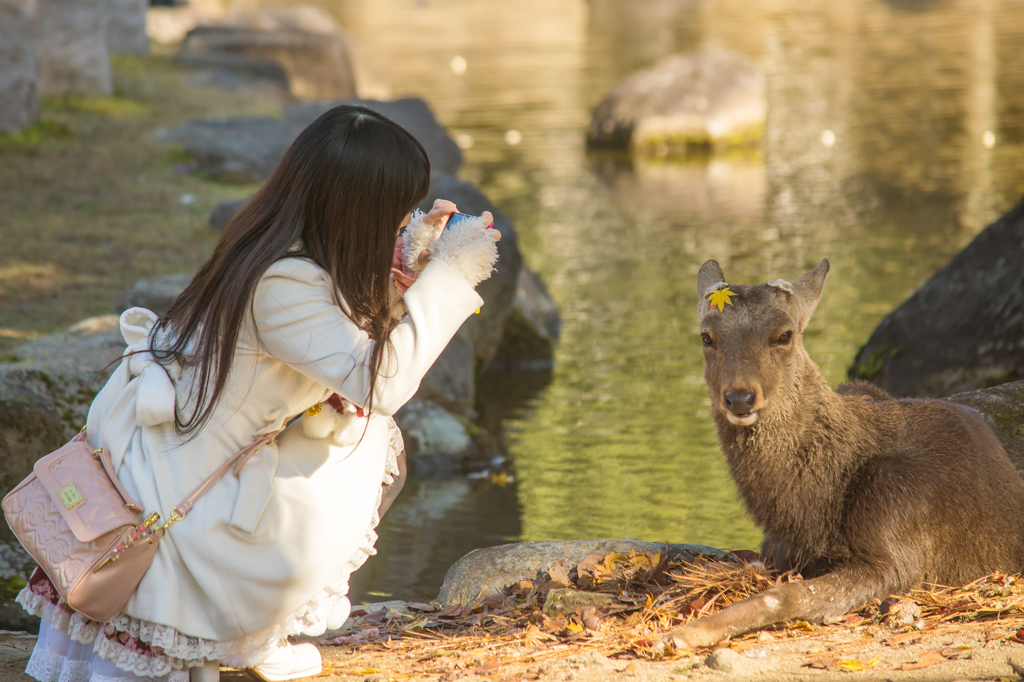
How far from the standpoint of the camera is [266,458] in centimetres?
338

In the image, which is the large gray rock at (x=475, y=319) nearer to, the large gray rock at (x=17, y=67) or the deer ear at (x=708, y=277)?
the deer ear at (x=708, y=277)

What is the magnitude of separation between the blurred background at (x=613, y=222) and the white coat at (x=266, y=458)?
2720 millimetres

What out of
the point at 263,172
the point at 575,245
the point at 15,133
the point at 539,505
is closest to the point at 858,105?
the point at 575,245

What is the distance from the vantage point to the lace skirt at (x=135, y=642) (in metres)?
3.30

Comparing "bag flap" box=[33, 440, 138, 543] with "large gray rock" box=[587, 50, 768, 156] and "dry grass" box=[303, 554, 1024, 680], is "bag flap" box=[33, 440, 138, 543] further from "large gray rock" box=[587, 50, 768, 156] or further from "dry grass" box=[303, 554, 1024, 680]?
"large gray rock" box=[587, 50, 768, 156]

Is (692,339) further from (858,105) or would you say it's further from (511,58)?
(511,58)

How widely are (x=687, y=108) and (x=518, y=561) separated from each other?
14657 mm

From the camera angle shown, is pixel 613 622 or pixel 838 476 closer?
pixel 613 622

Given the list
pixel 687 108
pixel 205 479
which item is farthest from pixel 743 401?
pixel 687 108

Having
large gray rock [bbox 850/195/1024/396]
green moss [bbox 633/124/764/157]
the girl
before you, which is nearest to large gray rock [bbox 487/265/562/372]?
large gray rock [bbox 850/195/1024/396]

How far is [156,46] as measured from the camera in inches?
982

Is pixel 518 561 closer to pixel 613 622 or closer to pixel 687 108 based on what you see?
pixel 613 622

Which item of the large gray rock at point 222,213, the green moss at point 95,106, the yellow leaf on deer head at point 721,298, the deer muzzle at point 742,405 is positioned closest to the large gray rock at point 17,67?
the green moss at point 95,106

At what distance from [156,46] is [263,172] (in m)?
13.7
